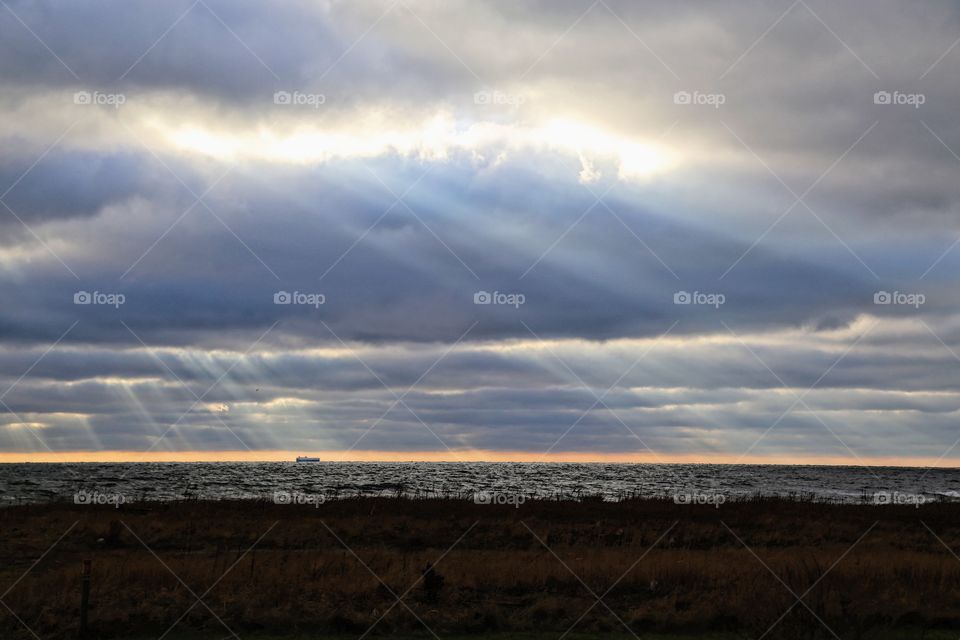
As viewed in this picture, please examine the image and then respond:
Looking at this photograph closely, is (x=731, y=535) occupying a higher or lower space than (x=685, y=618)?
higher

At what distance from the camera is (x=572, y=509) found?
41.2 metres

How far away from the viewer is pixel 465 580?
20.9 metres

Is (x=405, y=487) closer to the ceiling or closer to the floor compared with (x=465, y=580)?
closer to the ceiling

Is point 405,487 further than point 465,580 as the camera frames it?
Yes

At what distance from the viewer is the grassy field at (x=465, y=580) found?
1723 centimetres

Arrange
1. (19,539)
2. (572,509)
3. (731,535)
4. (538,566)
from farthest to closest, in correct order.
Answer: (572,509), (731,535), (19,539), (538,566)

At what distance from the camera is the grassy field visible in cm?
1723

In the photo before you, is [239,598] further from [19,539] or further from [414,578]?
[19,539]

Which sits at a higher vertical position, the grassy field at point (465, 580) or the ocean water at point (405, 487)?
the ocean water at point (405, 487)

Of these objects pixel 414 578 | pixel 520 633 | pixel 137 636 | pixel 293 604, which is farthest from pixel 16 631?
pixel 520 633

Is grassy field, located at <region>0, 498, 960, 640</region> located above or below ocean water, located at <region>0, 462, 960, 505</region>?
below

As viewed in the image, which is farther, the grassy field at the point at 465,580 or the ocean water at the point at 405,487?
the ocean water at the point at 405,487

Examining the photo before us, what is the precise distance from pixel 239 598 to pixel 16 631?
14.4 feet

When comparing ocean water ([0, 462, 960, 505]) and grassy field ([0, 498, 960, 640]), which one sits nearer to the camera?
grassy field ([0, 498, 960, 640])
